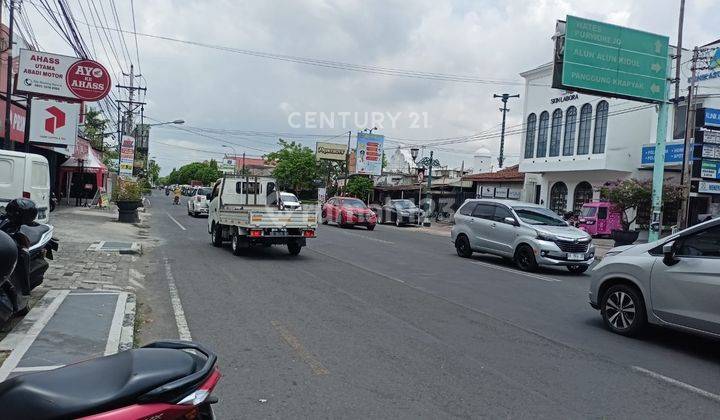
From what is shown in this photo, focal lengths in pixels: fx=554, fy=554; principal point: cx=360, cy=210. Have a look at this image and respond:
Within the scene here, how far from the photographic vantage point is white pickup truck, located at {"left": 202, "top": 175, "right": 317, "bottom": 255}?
44.1 ft

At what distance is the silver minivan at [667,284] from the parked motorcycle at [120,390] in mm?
5783

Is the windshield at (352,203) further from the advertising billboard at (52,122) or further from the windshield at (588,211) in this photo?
the advertising billboard at (52,122)

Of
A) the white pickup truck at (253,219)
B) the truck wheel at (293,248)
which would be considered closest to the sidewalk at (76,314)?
the white pickup truck at (253,219)

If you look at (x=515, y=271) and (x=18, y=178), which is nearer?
(x=18, y=178)

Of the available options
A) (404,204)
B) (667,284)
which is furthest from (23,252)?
(404,204)

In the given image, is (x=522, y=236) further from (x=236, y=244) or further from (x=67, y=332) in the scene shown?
(x=67, y=332)

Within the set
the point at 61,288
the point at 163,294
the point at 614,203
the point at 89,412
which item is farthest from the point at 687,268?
the point at 614,203

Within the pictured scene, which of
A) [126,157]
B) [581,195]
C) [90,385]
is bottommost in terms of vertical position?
[90,385]

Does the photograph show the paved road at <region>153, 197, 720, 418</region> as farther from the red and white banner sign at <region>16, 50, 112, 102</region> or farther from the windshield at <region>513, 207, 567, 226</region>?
the red and white banner sign at <region>16, 50, 112, 102</region>

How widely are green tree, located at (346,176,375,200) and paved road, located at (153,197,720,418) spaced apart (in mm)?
41077

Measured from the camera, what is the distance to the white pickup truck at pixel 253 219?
44.1 ft

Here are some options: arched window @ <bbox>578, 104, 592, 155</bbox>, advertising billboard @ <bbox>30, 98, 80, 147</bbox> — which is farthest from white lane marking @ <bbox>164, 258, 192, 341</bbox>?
arched window @ <bbox>578, 104, 592, 155</bbox>

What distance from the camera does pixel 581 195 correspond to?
108 ft

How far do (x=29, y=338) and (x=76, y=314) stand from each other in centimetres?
110
